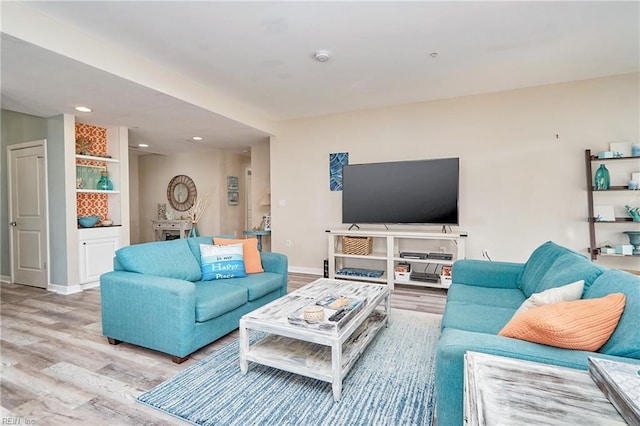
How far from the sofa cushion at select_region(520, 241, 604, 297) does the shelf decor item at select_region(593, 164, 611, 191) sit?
5.56 ft

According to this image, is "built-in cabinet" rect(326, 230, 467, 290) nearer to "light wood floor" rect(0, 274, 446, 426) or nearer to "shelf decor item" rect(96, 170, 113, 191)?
"light wood floor" rect(0, 274, 446, 426)

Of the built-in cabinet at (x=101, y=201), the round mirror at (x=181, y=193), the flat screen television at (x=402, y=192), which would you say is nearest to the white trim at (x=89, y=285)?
the built-in cabinet at (x=101, y=201)

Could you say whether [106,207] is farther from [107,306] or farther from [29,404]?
[29,404]

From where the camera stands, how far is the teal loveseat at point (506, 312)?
1.10 metres

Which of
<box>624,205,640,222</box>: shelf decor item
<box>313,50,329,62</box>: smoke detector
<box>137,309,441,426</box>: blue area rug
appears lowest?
<box>137,309,441,426</box>: blue area rug

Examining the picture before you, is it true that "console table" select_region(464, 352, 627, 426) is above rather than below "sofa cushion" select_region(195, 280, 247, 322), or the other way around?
above

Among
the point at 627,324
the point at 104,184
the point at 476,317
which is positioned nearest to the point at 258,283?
the point at 476,317

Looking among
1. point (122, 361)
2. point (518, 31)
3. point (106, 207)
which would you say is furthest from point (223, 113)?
point (518, 31)

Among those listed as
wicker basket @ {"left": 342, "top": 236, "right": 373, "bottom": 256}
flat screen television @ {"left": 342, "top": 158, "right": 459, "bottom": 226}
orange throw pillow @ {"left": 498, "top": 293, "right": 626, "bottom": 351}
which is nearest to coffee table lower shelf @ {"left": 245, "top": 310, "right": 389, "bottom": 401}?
orange throw pillow @ {"left": 498, "top": 293, "right": 626, "bottom": 351}

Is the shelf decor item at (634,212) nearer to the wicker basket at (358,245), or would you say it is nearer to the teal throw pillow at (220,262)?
the wicker basket at (358,245)

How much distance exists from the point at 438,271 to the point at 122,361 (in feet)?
12.0

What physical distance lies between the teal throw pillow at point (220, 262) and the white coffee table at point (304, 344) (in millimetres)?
788

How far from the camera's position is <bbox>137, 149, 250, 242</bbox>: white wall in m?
6.76

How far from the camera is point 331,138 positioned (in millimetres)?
4797
